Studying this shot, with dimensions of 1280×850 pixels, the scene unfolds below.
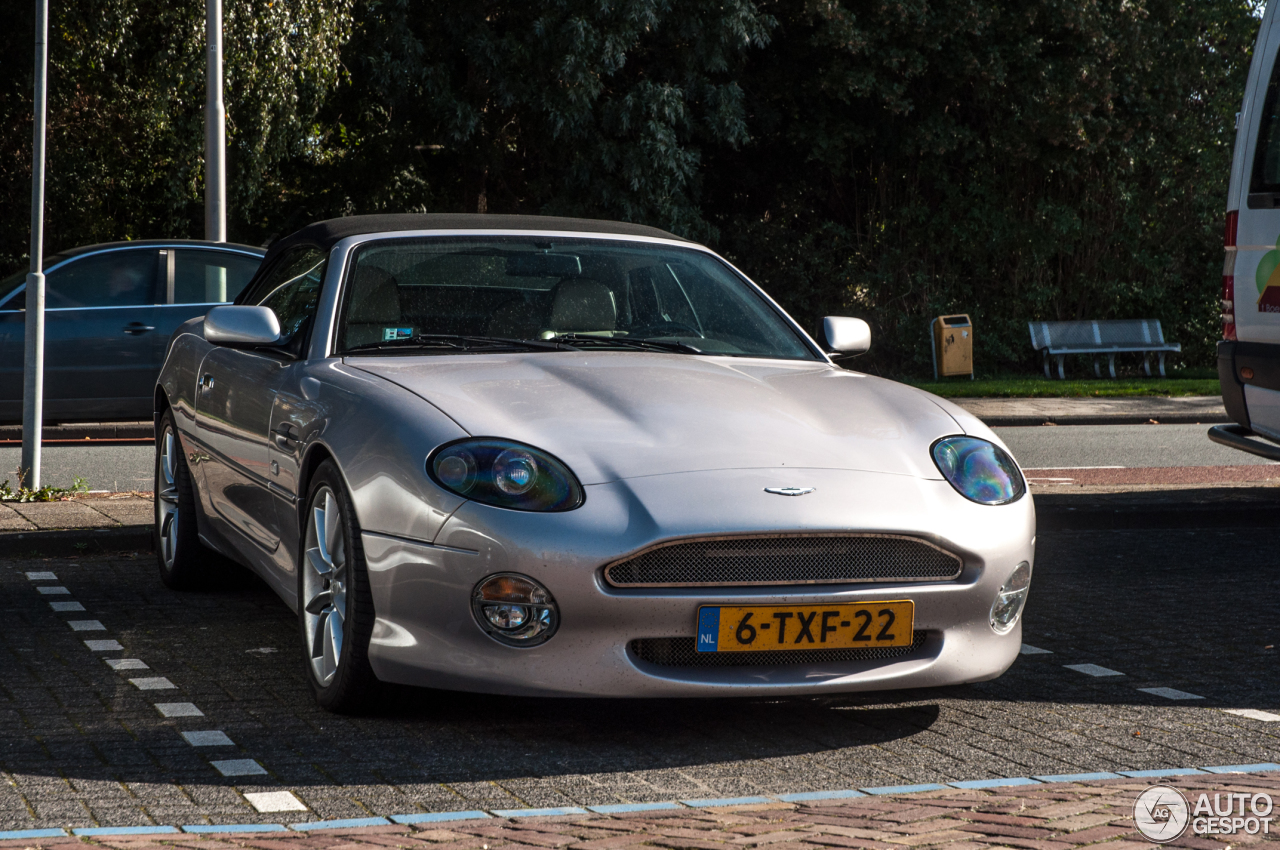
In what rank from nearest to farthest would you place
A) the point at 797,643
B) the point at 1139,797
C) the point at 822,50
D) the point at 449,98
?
1. the point at 1139,797
2. the point at 797,643
3. the point at 449,98
4. the point at 822,50

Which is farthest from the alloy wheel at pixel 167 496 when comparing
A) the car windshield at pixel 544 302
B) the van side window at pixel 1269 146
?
the van side window at pixel 1269 146

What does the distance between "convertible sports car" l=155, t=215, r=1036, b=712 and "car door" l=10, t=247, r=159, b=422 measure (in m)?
8.20

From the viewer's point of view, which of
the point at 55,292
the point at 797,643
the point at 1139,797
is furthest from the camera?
the point at 55,292

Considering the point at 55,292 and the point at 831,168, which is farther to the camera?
the point at 831,168

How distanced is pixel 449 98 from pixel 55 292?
9753 millimetres

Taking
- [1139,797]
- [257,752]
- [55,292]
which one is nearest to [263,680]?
[257,752]

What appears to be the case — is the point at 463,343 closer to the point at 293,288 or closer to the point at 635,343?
the point at 635,343

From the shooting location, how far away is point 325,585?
14.8 ft

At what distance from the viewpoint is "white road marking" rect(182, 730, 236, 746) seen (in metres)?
4.09

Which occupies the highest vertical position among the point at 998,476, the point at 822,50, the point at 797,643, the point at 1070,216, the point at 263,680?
the point at 822,50

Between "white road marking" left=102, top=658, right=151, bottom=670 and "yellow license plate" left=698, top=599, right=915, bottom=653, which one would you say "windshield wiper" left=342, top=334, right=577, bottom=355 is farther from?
"yellow license plate" left=698, top=599, right=915, bottom=653

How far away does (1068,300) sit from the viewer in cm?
2594

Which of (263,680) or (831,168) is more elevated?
(831,168)

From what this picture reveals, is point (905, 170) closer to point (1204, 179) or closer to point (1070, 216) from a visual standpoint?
point (1070, 216)
